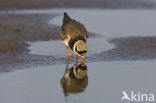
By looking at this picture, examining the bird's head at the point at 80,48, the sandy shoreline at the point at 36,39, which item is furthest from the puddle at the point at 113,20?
the bird's head at the point at 80,48

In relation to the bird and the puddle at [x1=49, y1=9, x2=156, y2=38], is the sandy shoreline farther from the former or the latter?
the puddle at [x1=49, y1=9, x2=156, y2=38]

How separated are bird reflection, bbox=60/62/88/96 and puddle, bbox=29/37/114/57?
122 cm

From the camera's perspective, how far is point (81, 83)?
875 centimetres

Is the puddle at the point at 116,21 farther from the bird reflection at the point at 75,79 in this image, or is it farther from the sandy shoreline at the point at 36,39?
the bird reflection at the point at 75,79

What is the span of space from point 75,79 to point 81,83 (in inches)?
14.4

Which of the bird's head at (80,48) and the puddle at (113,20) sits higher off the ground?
the puddle at (113,20)

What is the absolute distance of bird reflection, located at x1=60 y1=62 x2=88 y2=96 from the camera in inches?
329

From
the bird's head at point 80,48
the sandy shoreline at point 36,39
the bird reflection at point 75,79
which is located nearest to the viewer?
the bird reflection at point 75,79

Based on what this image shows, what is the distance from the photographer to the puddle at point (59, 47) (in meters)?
11.4

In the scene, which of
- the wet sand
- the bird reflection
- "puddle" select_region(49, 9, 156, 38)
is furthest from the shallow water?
the wet sand

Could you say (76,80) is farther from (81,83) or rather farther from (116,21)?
(116,21)

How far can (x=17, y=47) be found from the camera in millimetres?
11844

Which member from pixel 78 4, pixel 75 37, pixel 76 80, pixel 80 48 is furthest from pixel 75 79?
pixel 78 4

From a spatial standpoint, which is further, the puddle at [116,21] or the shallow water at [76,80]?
the puddle at [116,21]
